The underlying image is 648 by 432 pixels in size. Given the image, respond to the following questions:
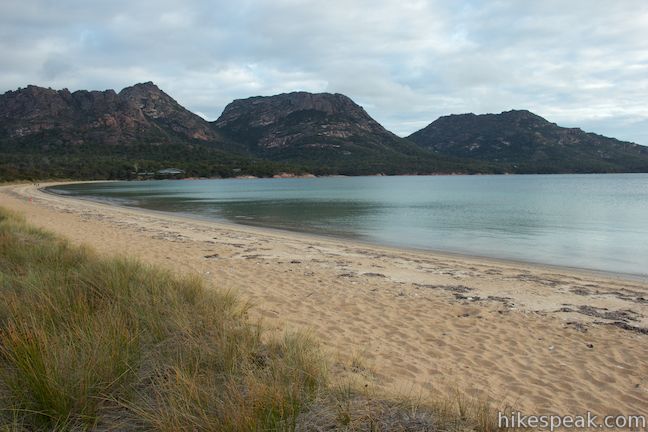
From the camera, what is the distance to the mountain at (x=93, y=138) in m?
116

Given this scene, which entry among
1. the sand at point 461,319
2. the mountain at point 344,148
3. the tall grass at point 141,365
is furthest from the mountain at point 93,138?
the tall grass at point 141,365

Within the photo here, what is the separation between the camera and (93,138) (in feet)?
452

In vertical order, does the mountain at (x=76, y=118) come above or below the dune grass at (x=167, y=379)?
above

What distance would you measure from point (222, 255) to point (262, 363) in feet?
30.8

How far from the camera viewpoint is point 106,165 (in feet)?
363

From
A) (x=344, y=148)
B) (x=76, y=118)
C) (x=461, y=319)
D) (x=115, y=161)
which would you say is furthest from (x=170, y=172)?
(x=461, y=319)

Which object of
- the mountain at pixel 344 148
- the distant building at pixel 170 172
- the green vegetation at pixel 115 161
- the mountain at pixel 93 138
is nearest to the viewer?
the green vegetation at pixel 115 161

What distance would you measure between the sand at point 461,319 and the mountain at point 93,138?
108m

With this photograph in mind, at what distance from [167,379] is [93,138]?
153708 mm

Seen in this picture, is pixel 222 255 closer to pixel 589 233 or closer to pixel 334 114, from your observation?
pixel 589 233

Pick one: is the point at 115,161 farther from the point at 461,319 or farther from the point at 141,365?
the point at 141,365

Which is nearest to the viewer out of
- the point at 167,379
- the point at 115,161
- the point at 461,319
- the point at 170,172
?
the point at 167,379

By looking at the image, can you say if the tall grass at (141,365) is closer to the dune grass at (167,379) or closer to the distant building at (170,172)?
the dune grass at (167,379)

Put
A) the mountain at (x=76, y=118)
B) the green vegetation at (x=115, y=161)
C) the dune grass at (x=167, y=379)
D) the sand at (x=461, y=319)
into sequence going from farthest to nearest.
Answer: the mountain at (x=76, y=118)
the green vegetation at (x=115, y=161)
the sand at (x=461, y=319)
the dune grass at (x=167, y=379)
